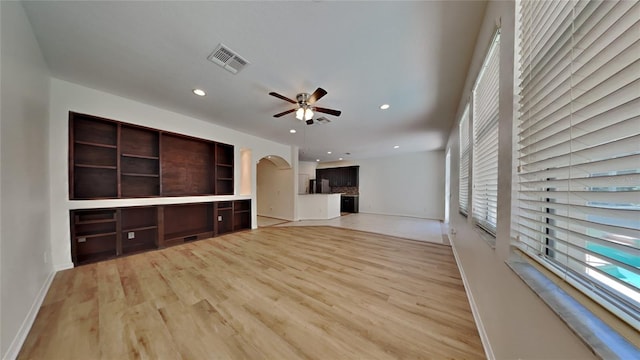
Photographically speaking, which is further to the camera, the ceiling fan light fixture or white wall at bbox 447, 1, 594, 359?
the ceiling fan light fixture

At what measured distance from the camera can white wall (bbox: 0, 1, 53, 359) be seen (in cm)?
139

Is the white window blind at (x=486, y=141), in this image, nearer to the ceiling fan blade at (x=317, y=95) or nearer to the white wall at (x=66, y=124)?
the ceiling fan blade at (x=317, y=95)

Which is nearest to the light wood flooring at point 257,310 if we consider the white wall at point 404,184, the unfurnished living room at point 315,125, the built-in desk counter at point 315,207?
the unfurnished living room at point 315,125

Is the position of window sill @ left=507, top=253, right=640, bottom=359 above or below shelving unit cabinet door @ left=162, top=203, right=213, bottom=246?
above

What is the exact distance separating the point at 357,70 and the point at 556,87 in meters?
1.91

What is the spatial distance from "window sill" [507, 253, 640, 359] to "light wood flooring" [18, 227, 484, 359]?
99 centimetres

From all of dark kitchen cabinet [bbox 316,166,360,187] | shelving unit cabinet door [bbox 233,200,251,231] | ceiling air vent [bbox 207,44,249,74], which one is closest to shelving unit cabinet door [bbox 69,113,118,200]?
shelving unit cabinet door [bbox 233,200,251,231]

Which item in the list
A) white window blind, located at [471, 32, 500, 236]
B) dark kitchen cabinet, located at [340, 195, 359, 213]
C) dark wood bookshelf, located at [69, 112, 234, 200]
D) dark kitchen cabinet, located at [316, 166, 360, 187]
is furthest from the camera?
dark kitchen cabinet, located at [316, 166, 360, 187]

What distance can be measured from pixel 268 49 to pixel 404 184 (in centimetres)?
702

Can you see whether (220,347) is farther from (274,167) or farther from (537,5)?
(274,167)

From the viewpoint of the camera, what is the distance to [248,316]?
175 centimetres

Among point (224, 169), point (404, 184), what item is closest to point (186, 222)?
point (224, 169)

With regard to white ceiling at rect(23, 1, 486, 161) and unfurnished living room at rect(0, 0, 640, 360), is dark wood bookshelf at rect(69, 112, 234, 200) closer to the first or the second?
unfurnished living room at rect(0, 0, 640, 360)

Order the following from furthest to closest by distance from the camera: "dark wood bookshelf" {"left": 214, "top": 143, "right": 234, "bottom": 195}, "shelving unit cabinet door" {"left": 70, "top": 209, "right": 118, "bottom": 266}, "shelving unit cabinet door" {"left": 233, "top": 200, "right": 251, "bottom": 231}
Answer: "shelving unit cabinet door" {"left": 233, "top": 200, "right": 251, "bottom": 231} → "dark wood bookshelf" {"left": 214, "top": 143, "right": 234, "bottom": 195} → "shelving unit cabinet door" {"left": 70, "top": 209, "right": 118, "bottom": 266}
